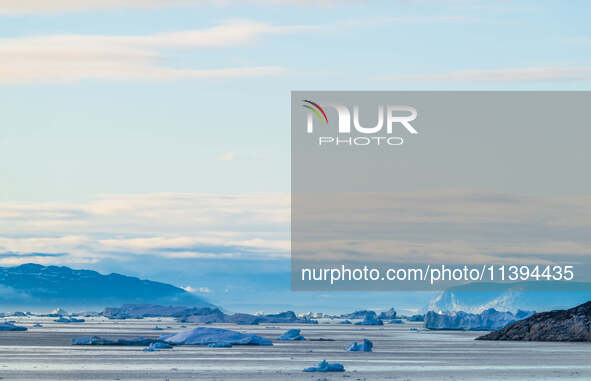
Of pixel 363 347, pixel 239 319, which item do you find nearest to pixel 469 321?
pixel 239 319

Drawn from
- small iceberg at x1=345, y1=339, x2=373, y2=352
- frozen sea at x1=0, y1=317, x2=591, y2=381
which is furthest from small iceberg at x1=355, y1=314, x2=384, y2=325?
small iceberg at x1=345, y1=339, x2=373, y2=352

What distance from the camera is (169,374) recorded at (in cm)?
4006

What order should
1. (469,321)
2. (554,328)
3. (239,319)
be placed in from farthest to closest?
(239,319) < (469,321) < (554,328)

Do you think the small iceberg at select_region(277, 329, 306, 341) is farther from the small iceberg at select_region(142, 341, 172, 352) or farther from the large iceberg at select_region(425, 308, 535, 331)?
the large iceberg at select_region(425, 308, 535, 331)

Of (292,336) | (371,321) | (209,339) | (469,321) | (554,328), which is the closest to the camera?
(209,339)

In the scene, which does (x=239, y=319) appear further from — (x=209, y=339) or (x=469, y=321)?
(x=209, y=339)

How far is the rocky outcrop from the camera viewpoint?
79625mm

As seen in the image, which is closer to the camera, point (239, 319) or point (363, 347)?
point (363, 347)

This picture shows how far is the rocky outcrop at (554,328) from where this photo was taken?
79.6 m

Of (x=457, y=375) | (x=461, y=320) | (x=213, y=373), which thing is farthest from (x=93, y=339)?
(x=461, y=320)

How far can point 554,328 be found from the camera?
81.2 metres

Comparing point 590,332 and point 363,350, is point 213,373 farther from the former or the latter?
point 590,332

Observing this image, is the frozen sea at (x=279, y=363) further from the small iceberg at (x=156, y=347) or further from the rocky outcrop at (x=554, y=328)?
the rocky outcrop at (x=554, y=328)

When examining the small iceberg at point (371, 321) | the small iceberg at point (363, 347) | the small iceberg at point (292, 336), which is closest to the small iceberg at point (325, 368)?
the small iceberg at point (363, 347)
